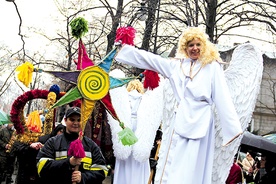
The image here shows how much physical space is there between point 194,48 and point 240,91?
2.97ft

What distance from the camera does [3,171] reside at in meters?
12.2

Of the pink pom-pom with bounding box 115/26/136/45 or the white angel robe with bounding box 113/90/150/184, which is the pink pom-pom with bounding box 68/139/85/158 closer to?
the pink pom-pom with bounding box 115/26/136/45

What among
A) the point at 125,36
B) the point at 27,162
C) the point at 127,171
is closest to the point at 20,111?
the point at 27,162

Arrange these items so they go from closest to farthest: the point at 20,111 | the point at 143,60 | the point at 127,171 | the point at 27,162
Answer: the point at 143,60, the point at 27,162, the point at 20,111, the point at 127,171

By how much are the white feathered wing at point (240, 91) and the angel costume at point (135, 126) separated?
7.04ft

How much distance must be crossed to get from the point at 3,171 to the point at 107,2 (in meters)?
8.55

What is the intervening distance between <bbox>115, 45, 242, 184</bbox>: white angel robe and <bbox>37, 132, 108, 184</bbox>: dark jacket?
2.73 feet

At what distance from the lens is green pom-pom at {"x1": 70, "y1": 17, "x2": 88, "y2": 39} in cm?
545

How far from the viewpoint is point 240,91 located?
650 centimetres

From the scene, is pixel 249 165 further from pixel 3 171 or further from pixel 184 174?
pixel 184 174

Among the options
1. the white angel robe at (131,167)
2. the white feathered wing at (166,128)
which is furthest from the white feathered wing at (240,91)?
the white angel robe at (131,167)

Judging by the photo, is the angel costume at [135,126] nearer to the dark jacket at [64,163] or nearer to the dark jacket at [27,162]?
the dark jacket at [27,162]

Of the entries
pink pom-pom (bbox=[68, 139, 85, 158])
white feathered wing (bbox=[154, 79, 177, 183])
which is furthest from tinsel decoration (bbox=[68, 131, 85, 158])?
white feathered wing (bbox=[154, 79, 177, 183])

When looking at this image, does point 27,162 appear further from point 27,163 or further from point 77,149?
point 77,149
